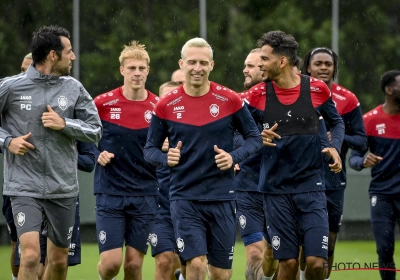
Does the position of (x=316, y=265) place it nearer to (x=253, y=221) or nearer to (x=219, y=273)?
(x=219, y=273)

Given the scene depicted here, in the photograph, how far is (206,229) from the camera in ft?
26.2

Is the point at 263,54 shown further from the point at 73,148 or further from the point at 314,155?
the point at 73,148

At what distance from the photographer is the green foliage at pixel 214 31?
17953 mm

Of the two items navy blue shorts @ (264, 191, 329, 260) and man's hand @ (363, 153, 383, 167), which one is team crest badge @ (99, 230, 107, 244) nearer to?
navy blue shorts @ (264, 191, 329, 260)

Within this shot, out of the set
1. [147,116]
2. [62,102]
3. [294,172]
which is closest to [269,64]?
[294,172]

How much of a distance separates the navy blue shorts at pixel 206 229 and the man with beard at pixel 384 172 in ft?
8.58

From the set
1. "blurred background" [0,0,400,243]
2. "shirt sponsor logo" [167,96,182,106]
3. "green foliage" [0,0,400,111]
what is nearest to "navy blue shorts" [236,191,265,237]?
"shirt sponsor logo" [167,96,182,106]

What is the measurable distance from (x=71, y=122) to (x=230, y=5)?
11.4 m

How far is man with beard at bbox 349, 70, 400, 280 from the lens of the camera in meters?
10.2

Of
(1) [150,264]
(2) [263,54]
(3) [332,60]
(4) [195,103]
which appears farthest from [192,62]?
(1) [150,264]

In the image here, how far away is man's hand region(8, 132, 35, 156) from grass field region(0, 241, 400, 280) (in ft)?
13.5

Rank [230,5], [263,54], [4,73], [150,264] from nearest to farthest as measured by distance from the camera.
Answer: [263,54] → [150,264] → [4,73] → [230,5]

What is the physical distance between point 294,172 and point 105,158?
1793 millimetres

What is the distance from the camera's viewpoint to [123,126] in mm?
9133
